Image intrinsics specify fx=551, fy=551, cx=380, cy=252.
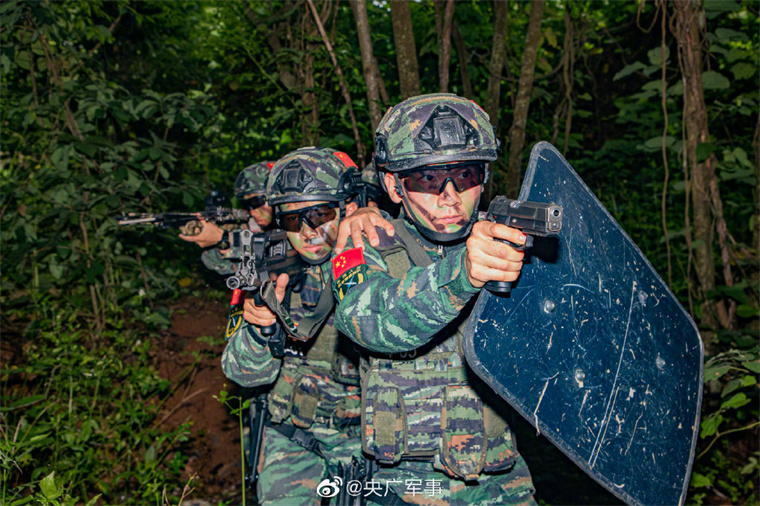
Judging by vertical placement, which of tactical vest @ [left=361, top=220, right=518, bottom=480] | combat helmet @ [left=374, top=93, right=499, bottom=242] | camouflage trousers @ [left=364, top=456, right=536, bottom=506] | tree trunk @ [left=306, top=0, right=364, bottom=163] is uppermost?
tree trunk @ [left=306, top=0, right=364, bottom=163]

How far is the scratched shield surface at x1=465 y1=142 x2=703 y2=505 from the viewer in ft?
5.36

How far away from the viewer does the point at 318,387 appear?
10.1 ft

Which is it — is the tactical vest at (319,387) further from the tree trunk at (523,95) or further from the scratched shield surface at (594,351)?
the tree trunk at (523,95)

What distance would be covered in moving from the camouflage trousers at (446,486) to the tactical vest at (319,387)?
2.08 feet

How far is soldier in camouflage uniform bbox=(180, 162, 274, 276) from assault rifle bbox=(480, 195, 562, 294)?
129 inches

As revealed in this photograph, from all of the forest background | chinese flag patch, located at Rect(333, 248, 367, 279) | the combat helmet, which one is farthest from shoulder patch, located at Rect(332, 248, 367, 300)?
the forest background

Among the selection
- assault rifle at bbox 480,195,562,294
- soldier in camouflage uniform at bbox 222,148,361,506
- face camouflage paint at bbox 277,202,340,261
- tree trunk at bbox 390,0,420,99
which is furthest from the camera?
tree trunk at bbox 390,0,420,99

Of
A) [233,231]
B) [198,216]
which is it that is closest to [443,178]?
[233,231]

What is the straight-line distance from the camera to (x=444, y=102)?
7.23 feet

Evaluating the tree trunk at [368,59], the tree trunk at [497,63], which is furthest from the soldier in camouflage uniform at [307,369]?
the tree trunk at [497,63]

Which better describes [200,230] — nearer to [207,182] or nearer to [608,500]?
[207,182]

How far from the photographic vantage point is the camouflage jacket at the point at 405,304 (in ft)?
5.51

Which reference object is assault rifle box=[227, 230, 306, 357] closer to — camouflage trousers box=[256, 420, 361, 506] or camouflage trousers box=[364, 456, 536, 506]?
camouflage trousers box=[256, 420, 361, 506]

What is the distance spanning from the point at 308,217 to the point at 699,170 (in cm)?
291
